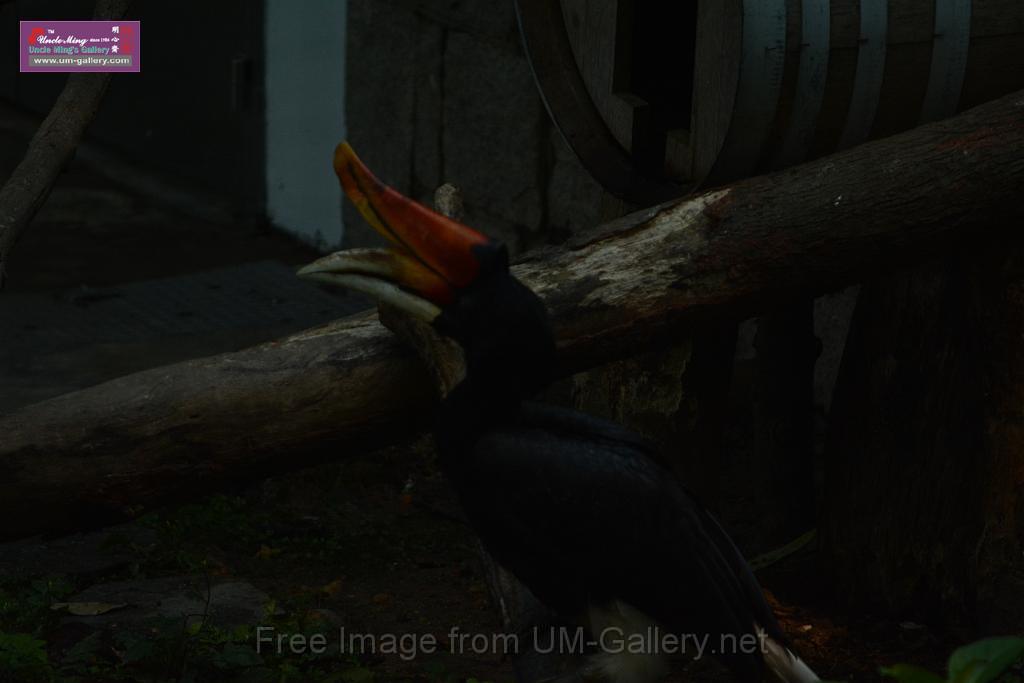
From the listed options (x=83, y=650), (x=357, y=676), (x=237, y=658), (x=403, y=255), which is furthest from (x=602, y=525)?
(x=83, y=650)

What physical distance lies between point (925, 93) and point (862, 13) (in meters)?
0.28

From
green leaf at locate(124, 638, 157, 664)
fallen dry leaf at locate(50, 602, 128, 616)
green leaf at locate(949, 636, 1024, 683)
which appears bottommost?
fallen dry leaf at locate(50, 602, 128, 616)

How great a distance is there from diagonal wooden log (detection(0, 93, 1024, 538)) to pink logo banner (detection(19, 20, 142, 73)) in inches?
142

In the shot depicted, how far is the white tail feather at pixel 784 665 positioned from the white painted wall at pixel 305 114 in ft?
16.1

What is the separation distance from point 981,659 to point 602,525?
1.25m

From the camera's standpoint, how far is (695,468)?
4.24 metres

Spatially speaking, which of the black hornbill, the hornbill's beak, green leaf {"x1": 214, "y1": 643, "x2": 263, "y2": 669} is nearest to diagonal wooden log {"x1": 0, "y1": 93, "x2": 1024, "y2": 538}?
the black hornbill

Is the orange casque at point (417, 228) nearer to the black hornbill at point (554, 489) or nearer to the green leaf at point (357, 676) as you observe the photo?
the black hornbill at point (554, 489)

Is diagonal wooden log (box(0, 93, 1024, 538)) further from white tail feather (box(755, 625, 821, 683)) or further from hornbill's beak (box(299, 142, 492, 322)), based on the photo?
white tail feather (box(755, 625, 821, 683))

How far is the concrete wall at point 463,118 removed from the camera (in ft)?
20.2

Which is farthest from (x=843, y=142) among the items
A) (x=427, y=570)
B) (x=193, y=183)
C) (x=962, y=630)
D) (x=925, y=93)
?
(x=193, y=183)

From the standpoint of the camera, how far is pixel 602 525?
3.05 m

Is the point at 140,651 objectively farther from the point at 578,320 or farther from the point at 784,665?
the point at 784,665

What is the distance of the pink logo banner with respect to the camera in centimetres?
716
